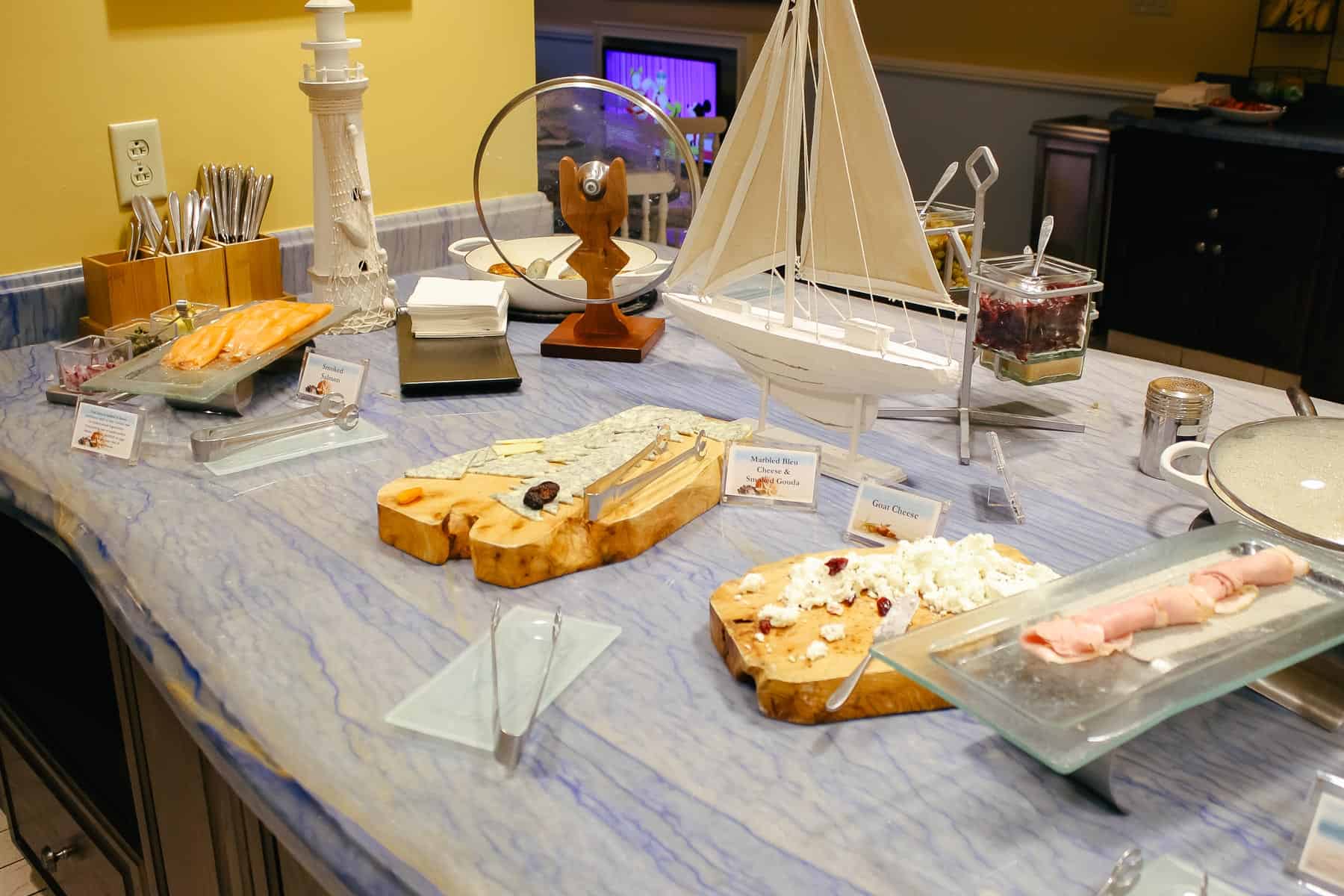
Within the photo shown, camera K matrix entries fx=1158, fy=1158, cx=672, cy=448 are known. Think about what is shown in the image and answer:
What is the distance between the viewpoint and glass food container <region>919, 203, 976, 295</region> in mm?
1381

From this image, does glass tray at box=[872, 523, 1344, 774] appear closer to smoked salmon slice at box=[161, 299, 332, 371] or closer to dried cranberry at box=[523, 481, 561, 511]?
dried cranberry at box=[523, 481, 561, 511]

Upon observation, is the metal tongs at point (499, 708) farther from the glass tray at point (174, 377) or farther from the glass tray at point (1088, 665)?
the glass tray at point (174, 377)

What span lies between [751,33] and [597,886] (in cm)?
500

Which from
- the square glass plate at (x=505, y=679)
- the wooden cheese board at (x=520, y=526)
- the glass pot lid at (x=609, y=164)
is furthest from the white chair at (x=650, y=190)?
the square glass plate at (x=505, y=679)

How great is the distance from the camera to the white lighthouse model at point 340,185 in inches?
65.3

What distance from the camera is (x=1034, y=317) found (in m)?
1.36

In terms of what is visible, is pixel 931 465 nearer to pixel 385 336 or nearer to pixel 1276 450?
pixel 1276 450

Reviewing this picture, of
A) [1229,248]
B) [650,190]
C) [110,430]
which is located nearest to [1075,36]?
[1229,248]

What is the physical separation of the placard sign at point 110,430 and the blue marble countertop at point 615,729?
2 centimetres

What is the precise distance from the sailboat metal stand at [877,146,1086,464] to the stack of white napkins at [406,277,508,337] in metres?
0.58

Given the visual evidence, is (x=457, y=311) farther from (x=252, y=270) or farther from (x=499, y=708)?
(x=499, y=708)

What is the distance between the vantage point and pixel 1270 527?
0.95 meters

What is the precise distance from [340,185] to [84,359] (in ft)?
1.44

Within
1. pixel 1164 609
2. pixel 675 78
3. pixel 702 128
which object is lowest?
pixel 1164 609
